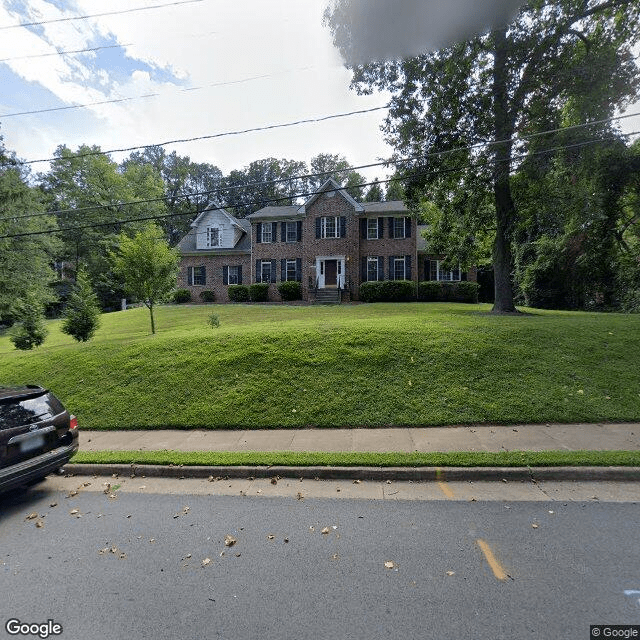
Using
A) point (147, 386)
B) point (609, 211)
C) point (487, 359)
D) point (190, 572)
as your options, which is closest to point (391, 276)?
point (609, 211)

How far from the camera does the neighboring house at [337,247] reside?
2805 cm

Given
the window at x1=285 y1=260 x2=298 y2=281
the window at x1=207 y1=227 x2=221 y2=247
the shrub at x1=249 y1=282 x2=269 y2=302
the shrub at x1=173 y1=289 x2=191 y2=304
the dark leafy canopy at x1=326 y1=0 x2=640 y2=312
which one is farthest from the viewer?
the window at x1=207 y1=227 x2=221 y2=247

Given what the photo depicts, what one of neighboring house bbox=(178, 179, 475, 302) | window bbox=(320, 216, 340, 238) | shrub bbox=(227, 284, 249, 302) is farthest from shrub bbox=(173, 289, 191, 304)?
window bbox=(320, 216, 340, 238)

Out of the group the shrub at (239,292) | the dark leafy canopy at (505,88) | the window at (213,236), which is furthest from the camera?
the window at (213,236)

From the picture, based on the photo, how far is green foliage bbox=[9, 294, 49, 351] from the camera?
17.0 meters

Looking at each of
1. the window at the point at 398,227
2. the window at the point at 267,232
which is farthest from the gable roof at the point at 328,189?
the window at the point at 267,232

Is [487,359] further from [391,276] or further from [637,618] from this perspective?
[391,276]

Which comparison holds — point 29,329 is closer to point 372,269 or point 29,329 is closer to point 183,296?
point 183,296

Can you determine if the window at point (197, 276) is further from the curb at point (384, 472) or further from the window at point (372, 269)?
the curb at point (384, 472)

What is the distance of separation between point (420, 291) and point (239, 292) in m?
13.1

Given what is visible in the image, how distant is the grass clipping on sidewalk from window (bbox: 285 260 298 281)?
2407 centimetres

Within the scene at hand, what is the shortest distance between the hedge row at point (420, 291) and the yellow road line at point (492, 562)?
23.9m

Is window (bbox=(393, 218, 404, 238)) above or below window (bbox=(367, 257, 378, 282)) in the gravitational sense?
above

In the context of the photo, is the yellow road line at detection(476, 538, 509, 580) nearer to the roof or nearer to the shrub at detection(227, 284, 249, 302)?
the roof
